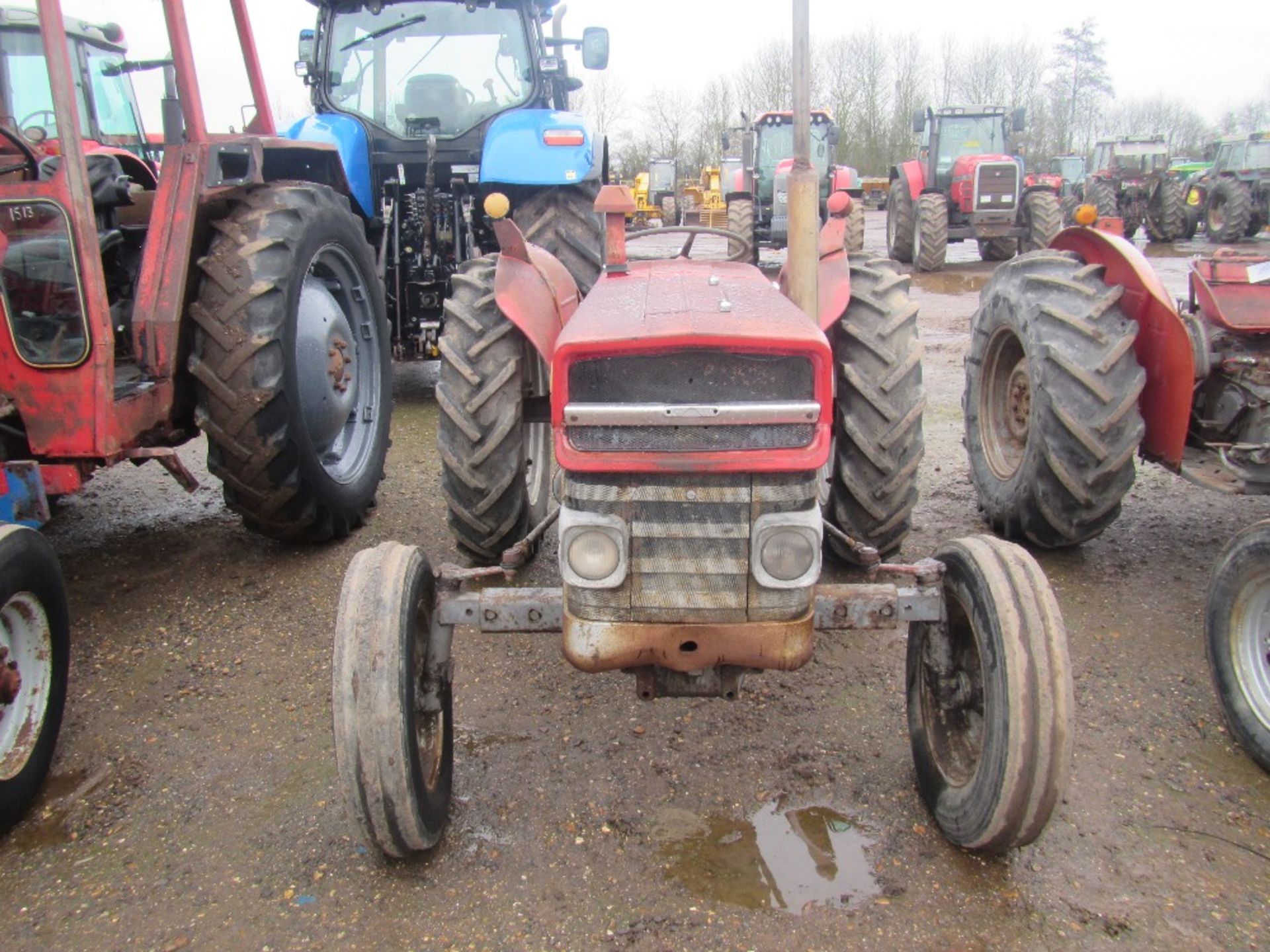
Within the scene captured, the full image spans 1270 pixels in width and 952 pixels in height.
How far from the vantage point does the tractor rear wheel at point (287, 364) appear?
355cm

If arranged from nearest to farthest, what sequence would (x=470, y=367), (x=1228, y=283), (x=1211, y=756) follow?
(x=1211, y=756), (x=470, y=367), (x=1228, y=283)

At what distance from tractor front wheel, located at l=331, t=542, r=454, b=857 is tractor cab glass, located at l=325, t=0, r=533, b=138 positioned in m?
4.80

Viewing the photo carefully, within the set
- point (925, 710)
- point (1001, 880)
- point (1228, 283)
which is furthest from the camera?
point (1228, 283)

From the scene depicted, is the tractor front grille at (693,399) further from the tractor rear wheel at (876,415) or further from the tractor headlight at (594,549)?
the tractor rear wheel at (876,415)

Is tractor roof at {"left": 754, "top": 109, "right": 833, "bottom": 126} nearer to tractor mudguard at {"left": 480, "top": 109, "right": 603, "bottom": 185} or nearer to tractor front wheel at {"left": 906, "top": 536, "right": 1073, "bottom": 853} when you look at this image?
tractor mudguard at {"left": 480, "top": 109, "right": 603, "bottom": 185}

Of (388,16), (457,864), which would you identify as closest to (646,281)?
(457,864)

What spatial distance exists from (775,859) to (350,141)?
5.06 m

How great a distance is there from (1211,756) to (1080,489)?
3.49 ft

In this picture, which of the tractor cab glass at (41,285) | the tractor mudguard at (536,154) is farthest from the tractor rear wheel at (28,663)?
the tractor mudguard at (536,154)

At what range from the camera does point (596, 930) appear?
2.16 metres

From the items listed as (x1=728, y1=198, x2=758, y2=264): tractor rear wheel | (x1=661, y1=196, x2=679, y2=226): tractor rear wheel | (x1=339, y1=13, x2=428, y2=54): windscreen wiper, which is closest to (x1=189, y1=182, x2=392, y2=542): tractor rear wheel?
(x1=339, y1=13, x2=428, y2=54): windscreen wiper

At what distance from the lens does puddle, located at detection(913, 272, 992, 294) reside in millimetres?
12742

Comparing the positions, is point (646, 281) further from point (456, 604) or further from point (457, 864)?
point (457, 864)

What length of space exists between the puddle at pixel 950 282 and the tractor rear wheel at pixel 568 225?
307 inches
